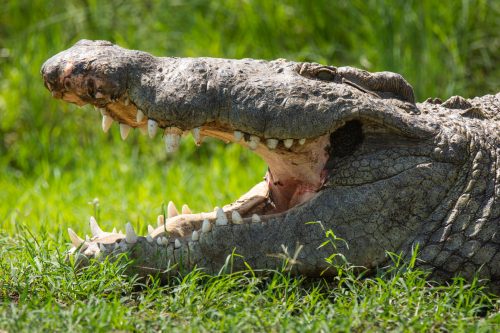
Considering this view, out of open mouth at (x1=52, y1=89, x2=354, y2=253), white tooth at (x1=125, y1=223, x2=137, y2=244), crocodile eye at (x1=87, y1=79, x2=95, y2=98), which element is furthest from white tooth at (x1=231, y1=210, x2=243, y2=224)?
crocodile eye at (x1=87, y1=79, x2=95, y2=98)

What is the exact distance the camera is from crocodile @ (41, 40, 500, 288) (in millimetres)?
4266

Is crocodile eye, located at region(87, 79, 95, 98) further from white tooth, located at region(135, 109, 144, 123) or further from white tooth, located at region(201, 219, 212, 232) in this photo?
white tooth, located at region(201, 219, 212, 232)

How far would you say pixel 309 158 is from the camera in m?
4.59

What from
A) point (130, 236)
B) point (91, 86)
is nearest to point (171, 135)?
point (91, 86)

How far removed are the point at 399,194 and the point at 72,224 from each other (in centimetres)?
268

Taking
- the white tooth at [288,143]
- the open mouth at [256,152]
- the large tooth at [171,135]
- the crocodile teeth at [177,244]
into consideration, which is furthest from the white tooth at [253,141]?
the crocodile teeth at [177,244]

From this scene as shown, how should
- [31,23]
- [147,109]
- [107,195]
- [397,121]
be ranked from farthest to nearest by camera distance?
[31,23] < [107,195] < [397,121] < [147,109]

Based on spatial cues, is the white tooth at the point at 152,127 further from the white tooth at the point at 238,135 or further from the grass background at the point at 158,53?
the grass background at the point at 158,53

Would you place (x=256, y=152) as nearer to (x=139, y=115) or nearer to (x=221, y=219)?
(x=221, y=219)

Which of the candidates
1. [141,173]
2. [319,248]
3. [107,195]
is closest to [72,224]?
[107,195]

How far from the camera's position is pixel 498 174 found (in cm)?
464

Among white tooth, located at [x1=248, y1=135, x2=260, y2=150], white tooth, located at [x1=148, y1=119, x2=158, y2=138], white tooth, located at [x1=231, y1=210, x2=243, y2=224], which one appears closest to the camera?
white tooth, located at [x1=148, y1=119, x2=158, y2=138]

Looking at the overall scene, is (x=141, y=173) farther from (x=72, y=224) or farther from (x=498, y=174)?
(x=498, y=174)

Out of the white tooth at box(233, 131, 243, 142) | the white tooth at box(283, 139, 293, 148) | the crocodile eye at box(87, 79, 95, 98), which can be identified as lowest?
the white tooth at box(283, 139, 293, 148)
